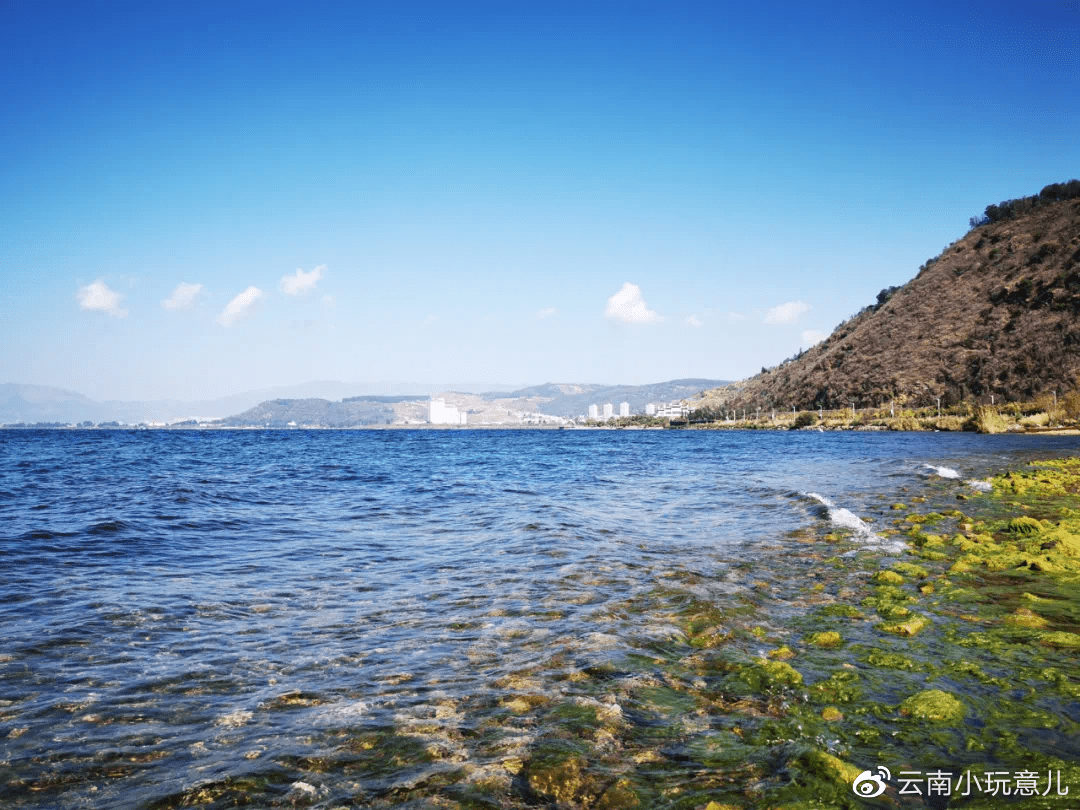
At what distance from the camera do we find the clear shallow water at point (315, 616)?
12.9 ft

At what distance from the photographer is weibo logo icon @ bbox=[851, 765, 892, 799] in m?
3.29

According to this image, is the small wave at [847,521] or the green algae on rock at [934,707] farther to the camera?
the small wave at [847,521]

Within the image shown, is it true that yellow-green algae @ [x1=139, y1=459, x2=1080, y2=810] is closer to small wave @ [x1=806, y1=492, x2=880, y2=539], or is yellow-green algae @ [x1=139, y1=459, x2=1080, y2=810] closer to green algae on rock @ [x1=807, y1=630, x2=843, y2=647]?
green algae on rock @ [x1=807, y1=630, x2=843, y2=647]

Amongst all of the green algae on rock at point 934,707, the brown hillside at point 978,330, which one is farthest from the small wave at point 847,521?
the brown hillside at point 978,330

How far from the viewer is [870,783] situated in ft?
11.1

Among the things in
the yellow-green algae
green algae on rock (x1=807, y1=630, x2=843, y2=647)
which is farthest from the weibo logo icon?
green algae on rock (x1=807, y1=630, x2=843, y2=647)

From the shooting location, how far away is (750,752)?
12.3ft

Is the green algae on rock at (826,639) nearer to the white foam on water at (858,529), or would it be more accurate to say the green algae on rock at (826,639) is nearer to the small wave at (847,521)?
the white foam on water at (858,529)

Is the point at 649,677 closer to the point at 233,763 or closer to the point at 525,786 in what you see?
the point at 525,786

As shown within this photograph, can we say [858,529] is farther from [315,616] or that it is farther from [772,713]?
[315,616]

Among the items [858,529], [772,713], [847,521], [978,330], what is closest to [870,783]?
[772,713]

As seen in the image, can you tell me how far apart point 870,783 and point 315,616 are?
5761 millimetres

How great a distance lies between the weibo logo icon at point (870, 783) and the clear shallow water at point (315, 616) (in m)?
2.01

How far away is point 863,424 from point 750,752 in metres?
81.5
